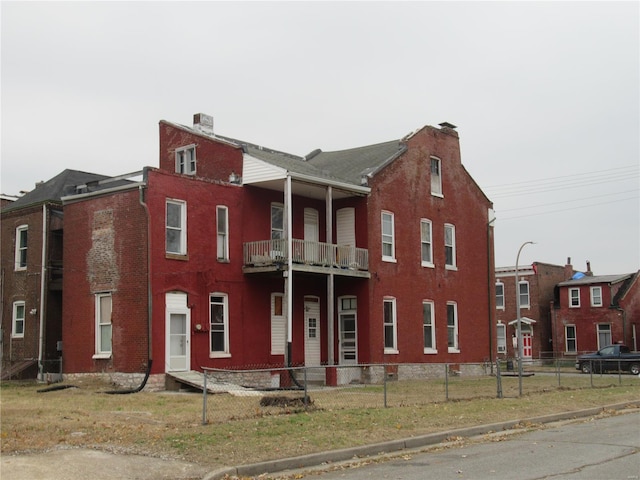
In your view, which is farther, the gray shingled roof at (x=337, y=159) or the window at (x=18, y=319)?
the window at (x=18, y=319)

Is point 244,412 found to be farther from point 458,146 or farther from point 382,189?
point 458,146

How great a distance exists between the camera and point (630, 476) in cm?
1031

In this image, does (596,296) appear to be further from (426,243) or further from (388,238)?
(388,238)

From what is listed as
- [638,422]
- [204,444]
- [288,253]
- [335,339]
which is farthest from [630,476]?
[335,339]

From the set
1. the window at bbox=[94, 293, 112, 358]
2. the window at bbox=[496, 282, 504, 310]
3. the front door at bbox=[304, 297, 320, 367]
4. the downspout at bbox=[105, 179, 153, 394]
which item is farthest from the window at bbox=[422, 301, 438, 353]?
the window at bbox=[496, 282, 504, 310]

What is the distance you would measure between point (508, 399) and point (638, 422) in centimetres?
429

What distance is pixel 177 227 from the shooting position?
26797 millimetres

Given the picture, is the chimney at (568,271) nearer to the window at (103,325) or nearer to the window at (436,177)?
the window at (436,177)

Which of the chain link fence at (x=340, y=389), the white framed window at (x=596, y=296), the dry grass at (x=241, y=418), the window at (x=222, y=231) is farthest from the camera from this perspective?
the white framed window at (x=596, y=296)

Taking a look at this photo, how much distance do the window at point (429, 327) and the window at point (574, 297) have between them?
23993 mm

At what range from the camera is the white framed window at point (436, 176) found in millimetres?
36375

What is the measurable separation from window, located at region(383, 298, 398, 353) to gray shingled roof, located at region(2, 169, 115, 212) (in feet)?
45.5

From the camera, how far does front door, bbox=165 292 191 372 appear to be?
25.9 meters

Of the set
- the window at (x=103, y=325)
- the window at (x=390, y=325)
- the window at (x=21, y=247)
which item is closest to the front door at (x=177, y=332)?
the window at (x=103, y=325)
